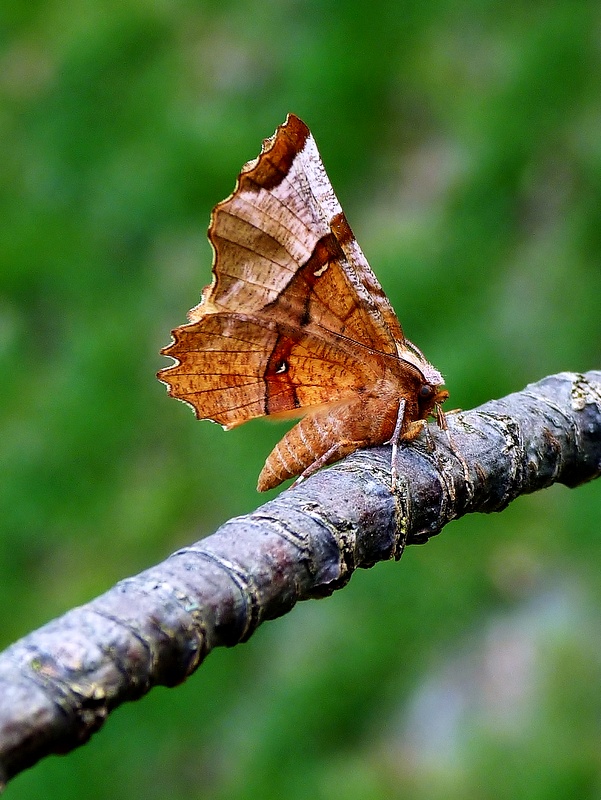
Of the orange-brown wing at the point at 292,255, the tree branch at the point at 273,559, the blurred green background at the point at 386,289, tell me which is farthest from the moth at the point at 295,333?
the blurred green background at the point at 386,289

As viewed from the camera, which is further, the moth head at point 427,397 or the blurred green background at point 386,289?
the blurred green background at point 386,289

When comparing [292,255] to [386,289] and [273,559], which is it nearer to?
[273,559]

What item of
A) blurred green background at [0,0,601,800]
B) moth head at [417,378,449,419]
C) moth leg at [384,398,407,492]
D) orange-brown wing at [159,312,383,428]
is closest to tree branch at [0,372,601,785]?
moth leg at [384,398,407,492]

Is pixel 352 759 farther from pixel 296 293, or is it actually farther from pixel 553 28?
pixel 553 28

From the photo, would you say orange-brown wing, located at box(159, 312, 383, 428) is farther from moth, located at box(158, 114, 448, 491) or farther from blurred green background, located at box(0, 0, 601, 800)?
blurred green background, located at box(0, 0, 601, 800)

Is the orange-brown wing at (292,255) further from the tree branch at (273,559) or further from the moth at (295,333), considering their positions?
the tree branch at (273,559)
